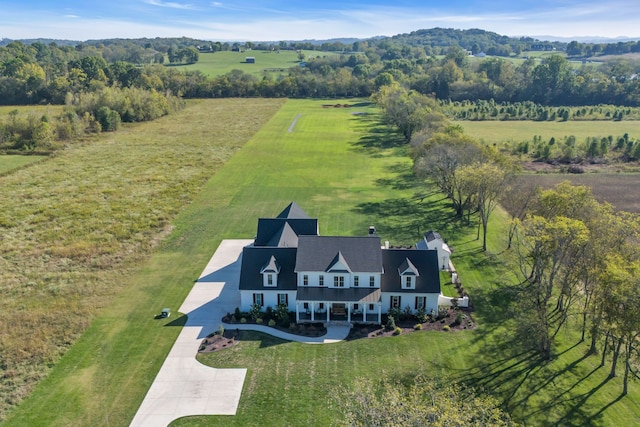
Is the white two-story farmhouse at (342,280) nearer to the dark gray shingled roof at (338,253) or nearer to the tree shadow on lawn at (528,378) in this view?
the dark gray shingled roof at (338,253)

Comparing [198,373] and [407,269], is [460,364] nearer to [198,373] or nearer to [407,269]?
[407,269]

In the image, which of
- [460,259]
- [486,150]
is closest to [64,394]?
[460,259]

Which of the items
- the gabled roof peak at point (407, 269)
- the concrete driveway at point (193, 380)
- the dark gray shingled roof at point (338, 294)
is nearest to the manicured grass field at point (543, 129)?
the gabled roof peak at point (407, 269)

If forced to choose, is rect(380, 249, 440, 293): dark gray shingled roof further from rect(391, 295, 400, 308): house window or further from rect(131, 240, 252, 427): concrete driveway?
rect(131, 240, 252, 427): concrete driveway

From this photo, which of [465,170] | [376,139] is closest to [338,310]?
[465,170]

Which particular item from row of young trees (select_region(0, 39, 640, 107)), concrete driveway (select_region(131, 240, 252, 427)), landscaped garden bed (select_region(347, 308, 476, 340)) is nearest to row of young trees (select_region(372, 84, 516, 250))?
landscaped garden bed (select_region(347, 308, 476, 340))

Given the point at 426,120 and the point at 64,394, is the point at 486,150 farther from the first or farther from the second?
the point at 64,394
